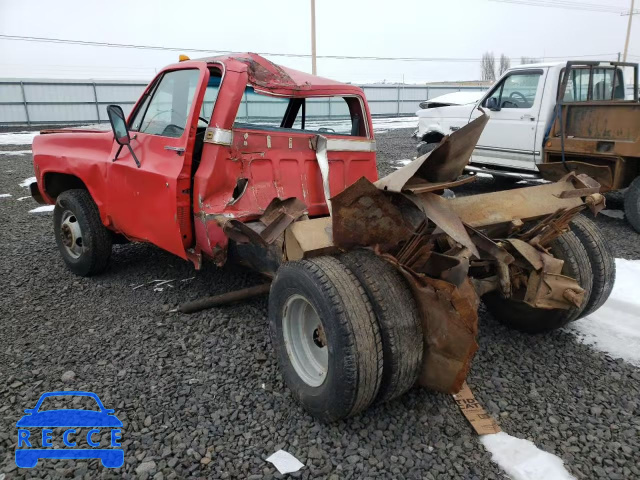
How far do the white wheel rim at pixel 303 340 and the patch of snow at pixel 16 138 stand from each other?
51.9 feet

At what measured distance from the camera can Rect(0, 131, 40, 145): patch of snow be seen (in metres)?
16.7

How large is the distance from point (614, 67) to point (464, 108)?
242cm

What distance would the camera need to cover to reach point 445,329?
2.32m

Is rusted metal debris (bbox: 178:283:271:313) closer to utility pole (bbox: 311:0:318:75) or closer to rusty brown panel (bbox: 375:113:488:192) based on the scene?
rusty brown panel (bbox: 375:113:488:192)

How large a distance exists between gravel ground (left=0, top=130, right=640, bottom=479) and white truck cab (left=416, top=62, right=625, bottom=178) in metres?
4.74

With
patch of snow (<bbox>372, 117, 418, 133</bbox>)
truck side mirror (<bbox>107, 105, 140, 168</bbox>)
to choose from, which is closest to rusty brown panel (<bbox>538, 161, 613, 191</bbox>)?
truck side mirror (<bbox>107, 105, 140, 168</bbox>)

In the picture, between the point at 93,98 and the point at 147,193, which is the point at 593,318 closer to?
the point at 147,193

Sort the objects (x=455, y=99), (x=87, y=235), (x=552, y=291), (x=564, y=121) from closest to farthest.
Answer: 1. (x=552, y=291)
2. (x=87, y=235)
3. (x=564, y=121)
4. (x=455, y=99)

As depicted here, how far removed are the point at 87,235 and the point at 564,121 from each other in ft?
21.0

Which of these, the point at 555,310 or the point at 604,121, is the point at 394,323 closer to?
the point at 555,310

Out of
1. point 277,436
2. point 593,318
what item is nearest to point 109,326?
point 277,436

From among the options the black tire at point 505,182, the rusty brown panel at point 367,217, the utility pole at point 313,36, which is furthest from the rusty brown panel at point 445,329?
the utility pole at point 313,36

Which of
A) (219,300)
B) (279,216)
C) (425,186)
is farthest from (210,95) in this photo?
(425,186)

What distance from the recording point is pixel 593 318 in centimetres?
392
